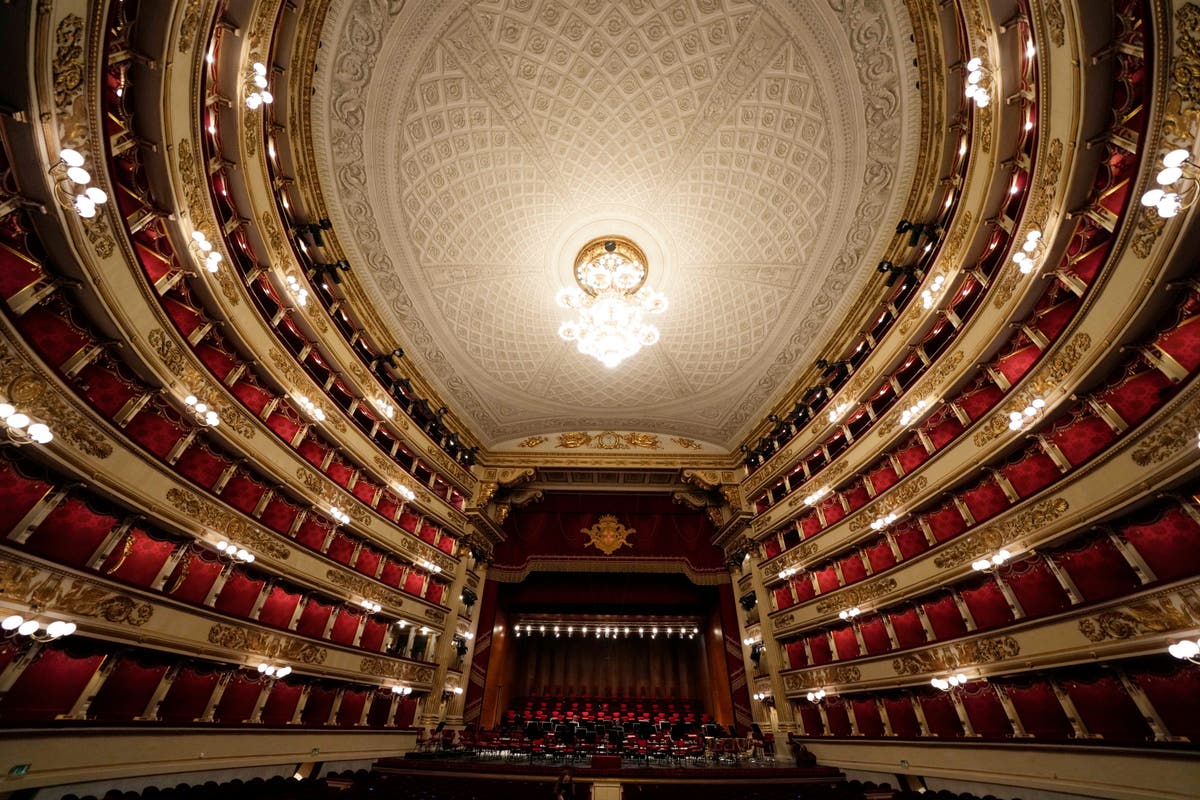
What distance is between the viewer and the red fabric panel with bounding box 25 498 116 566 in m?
5.96

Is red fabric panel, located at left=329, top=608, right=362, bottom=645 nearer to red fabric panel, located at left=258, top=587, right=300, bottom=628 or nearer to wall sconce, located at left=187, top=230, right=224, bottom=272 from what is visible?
red fabric panel, located at left=258, top=587, right=300, bottom=628

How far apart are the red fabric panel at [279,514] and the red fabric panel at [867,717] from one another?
13.5 metres

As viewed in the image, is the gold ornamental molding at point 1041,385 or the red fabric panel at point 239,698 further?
the red fabric panel at point 239,698

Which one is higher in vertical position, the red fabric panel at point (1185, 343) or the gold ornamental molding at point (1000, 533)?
the red fabric panel at point (1185, 343)

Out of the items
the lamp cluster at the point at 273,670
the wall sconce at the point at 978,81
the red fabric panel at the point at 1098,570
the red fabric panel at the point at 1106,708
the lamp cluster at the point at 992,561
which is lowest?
the red fabric panel at the point at 1106,708

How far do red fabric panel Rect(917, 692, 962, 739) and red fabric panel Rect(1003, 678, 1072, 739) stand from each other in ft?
4.47

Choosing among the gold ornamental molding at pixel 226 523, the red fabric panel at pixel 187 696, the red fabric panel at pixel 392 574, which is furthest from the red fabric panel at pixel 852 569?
the red fabric panel at pixel 187 696

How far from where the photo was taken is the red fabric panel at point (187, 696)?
7445 millimetres

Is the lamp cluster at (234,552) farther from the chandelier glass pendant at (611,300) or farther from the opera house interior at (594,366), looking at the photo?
the chandelier glass pendant at (611,300)

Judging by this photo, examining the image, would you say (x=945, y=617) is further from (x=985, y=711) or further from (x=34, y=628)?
(x=34, y=628)

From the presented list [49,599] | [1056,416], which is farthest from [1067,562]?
[49,599]

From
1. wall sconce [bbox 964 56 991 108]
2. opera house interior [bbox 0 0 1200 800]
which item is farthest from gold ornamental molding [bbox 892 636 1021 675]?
wall sconce [bbox 964 56 991 108]

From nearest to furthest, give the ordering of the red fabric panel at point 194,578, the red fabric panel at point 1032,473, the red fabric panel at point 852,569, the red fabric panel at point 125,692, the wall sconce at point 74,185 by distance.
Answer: the wall sconce at point 74,185
the red fabric panel at point 125,692
the red fabric panel at point 1032,473
the red fabric panel at point 194,578
the red fabric panel at point 852,569

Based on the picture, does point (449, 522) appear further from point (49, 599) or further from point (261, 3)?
point (261, 3)
